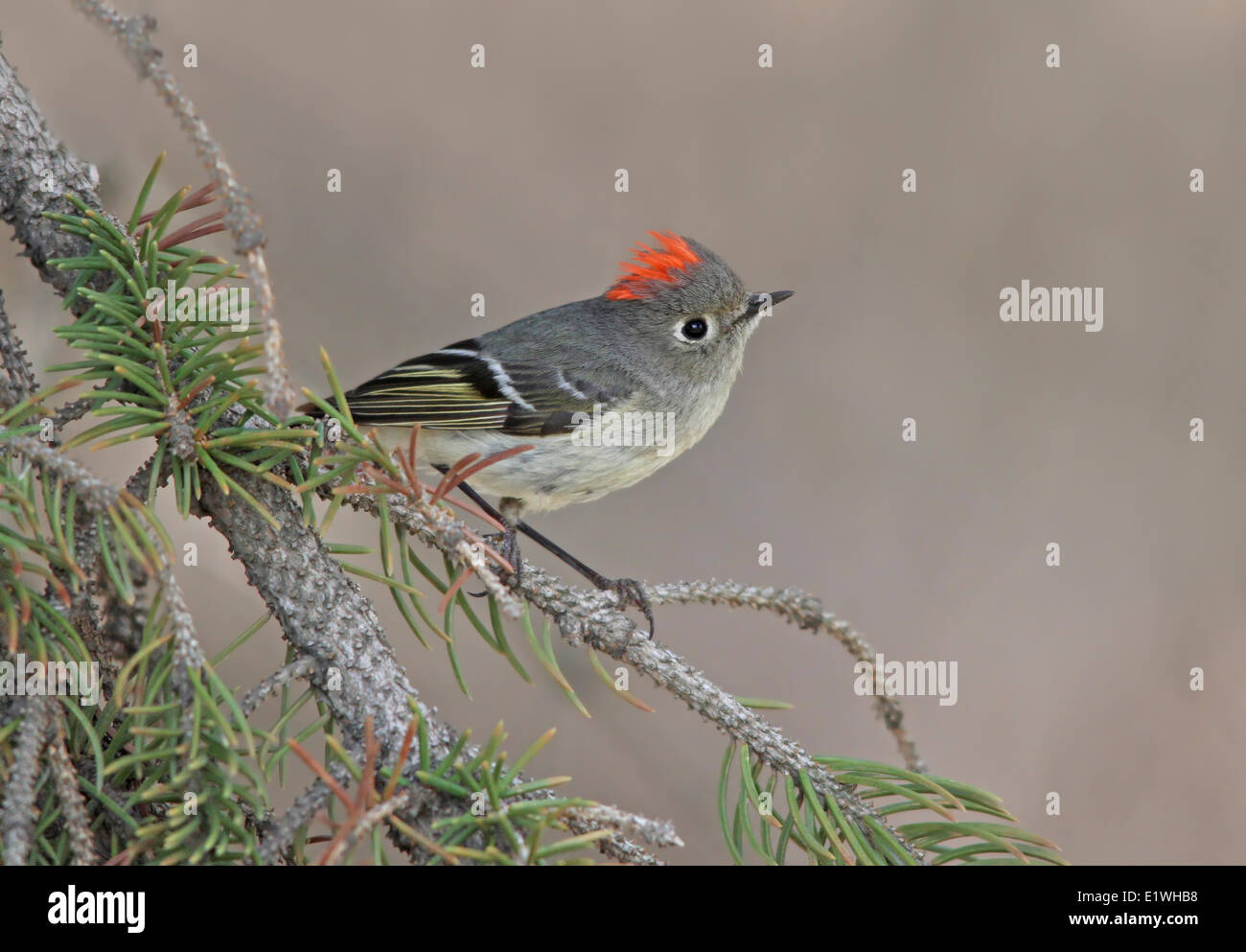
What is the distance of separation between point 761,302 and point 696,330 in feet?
0.62

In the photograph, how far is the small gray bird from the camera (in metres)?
2.25

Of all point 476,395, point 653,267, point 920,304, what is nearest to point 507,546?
point 476,395

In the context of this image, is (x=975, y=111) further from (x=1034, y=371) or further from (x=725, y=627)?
(x=725, y=627)

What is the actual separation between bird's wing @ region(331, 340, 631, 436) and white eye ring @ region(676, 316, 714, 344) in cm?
24

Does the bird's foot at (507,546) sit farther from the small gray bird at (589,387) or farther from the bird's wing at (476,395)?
the bird's wing at (476,395)

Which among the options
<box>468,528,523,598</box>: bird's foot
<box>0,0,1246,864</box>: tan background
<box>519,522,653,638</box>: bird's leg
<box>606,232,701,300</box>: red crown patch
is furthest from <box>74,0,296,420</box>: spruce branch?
<box>0,0,1246,864</box>: tan background

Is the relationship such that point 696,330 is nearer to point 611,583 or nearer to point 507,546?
point 611,583

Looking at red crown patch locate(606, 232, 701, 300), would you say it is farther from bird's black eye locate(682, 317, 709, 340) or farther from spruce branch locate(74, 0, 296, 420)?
spruce branch locate(74, 0, 296, 420)

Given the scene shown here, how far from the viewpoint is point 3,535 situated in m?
1.02

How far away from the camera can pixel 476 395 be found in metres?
2.40

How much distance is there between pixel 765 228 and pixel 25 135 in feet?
8.15

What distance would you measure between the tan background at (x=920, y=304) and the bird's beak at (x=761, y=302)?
2.48 ft

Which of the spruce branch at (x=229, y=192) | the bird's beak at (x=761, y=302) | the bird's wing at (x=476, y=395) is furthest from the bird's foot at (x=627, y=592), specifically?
the spruce branch at (x=229, y=192)
